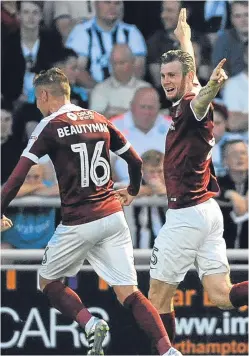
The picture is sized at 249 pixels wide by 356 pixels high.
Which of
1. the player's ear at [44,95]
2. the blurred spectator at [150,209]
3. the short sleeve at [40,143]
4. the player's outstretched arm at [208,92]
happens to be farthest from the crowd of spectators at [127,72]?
the player's outstretched arm at [208,92]

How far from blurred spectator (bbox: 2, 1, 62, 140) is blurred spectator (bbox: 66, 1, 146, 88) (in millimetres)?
219

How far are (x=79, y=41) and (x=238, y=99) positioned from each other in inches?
63.7

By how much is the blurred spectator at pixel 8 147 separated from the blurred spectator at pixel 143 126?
913 millimetres

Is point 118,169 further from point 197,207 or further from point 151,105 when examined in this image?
point 197,207

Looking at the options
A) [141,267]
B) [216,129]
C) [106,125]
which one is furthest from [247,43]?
[106,125]

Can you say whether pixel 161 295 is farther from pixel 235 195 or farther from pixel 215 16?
pixel 215 16

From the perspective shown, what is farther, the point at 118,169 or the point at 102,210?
the point at 118,169

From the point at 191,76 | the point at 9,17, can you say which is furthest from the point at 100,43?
the point at 191,76

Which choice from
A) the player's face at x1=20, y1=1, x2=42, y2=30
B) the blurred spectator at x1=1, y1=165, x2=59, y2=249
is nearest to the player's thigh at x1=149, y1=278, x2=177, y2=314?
the blurred spectator at x1=1, y1=165, x2=59, y2=249

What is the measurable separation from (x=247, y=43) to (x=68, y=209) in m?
3.71

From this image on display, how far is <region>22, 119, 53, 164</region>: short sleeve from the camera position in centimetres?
853

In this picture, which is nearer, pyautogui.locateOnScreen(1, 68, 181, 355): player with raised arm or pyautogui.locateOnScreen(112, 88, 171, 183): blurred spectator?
pyautogui.locateOnScreen(1, 68, 181, 355): player with raised arm

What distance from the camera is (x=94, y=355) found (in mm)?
8594

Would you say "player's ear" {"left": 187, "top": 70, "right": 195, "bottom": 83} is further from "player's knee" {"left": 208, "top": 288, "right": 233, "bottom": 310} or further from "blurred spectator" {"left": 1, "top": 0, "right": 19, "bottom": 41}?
"blurred spectator" {"left": 1, "top": 0, "right": 19, "bottom": 41}
